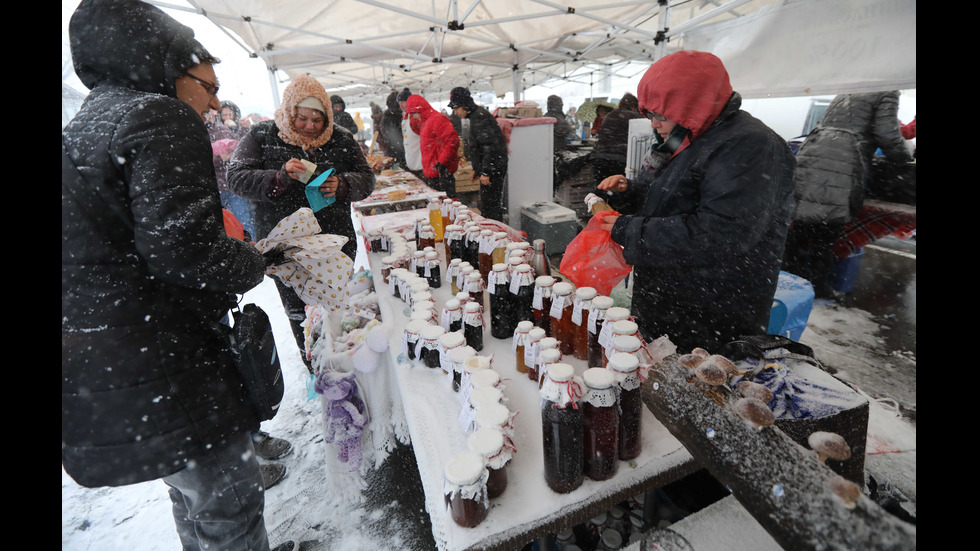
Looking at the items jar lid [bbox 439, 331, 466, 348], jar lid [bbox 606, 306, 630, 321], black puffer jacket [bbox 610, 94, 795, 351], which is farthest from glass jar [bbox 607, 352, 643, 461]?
A: black puffer jacket [bbox 610, 94, 795, 351]

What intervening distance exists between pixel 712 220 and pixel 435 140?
4.30 m

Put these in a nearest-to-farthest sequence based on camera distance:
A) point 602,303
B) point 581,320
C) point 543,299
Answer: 1. point 602,303
2. point 581,320
3. point 543,299

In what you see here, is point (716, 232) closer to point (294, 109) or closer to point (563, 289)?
point (563, 289)

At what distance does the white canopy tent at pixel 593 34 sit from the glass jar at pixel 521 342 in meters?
2.40

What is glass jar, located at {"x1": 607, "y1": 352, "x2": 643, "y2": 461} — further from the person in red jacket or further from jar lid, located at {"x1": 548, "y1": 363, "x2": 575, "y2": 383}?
the person in red jacket

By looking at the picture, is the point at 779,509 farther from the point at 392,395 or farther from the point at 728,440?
the point at 392,395

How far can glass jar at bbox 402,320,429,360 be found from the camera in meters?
1.50

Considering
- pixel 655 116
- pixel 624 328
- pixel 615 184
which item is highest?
pixel 655 116

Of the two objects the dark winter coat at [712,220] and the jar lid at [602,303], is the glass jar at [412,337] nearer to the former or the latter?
the jar lid at [602,303]

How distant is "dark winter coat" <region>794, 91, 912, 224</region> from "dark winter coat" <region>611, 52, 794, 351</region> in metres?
2.46

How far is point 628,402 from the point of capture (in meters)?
1.03

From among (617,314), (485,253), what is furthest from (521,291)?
(485,253)

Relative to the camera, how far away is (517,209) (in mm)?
5652

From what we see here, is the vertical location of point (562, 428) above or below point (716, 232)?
below
